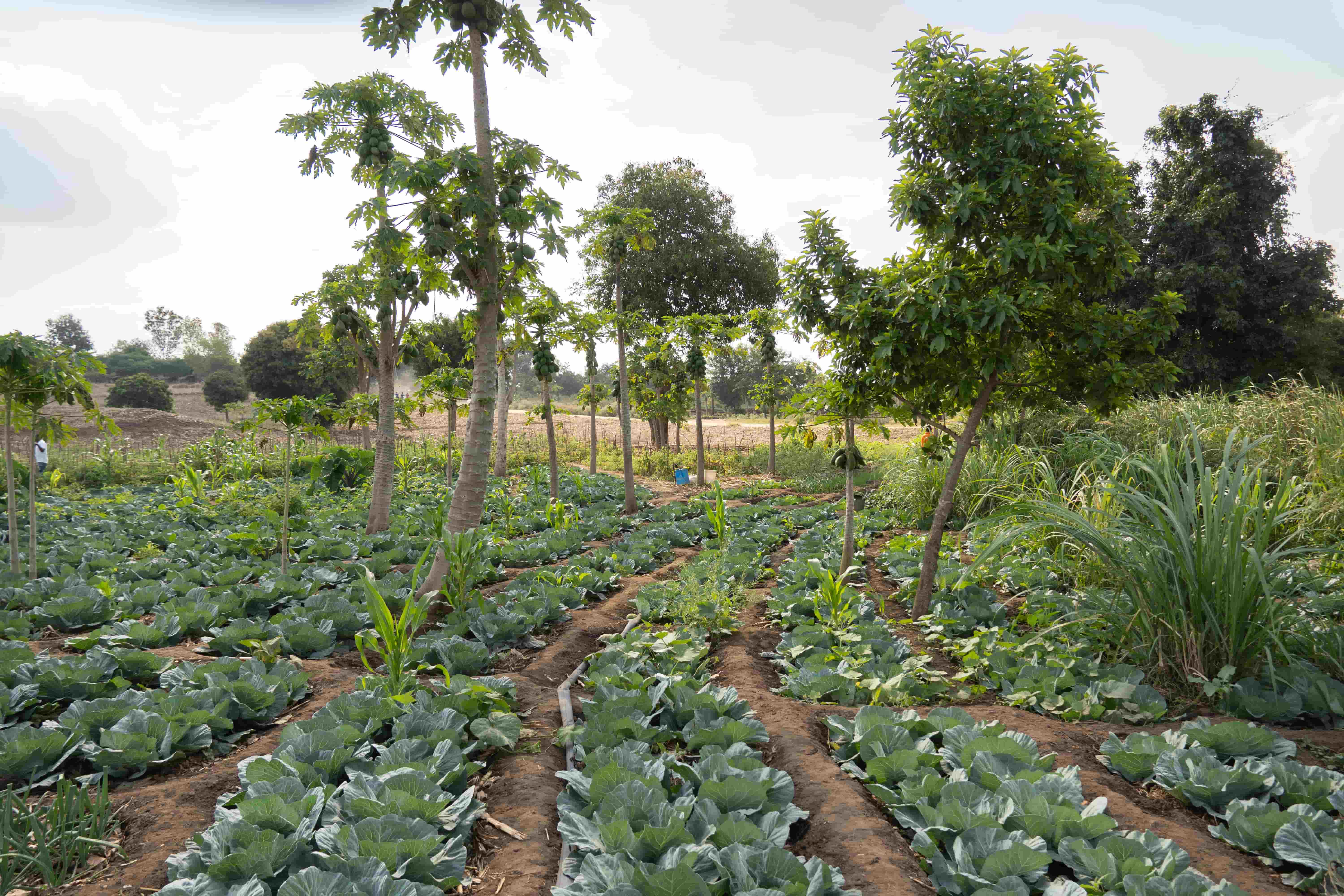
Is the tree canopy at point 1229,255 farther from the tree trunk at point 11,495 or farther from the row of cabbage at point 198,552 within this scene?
the tree trunk at point 11,495

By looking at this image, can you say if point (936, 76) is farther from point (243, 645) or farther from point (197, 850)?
point (243, 645)

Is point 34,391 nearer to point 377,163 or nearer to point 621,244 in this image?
point 377,163

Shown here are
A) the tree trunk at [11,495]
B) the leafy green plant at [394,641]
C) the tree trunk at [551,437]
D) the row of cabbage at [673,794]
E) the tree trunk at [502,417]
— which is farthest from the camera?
the tree trunk at [502,417]

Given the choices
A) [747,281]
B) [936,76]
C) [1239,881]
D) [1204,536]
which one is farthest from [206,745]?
[747,281]

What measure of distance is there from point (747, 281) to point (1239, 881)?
806 inches

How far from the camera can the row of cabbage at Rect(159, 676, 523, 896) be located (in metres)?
1.82

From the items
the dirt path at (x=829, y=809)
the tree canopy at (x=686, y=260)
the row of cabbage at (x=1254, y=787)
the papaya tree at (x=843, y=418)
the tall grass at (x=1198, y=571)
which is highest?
the tree canopy at (x=686, y=260)

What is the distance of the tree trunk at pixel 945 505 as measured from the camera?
462 centimetres

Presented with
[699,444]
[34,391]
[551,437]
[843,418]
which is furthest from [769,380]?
[34,391]

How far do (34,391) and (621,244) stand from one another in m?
7.41

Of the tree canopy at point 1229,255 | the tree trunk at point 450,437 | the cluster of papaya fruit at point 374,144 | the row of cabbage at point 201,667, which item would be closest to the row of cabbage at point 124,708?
the row of cabbage at point 201,667

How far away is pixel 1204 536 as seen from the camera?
327 cm

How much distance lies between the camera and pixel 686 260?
798 inches

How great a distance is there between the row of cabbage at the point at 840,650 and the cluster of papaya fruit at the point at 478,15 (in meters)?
4.61
